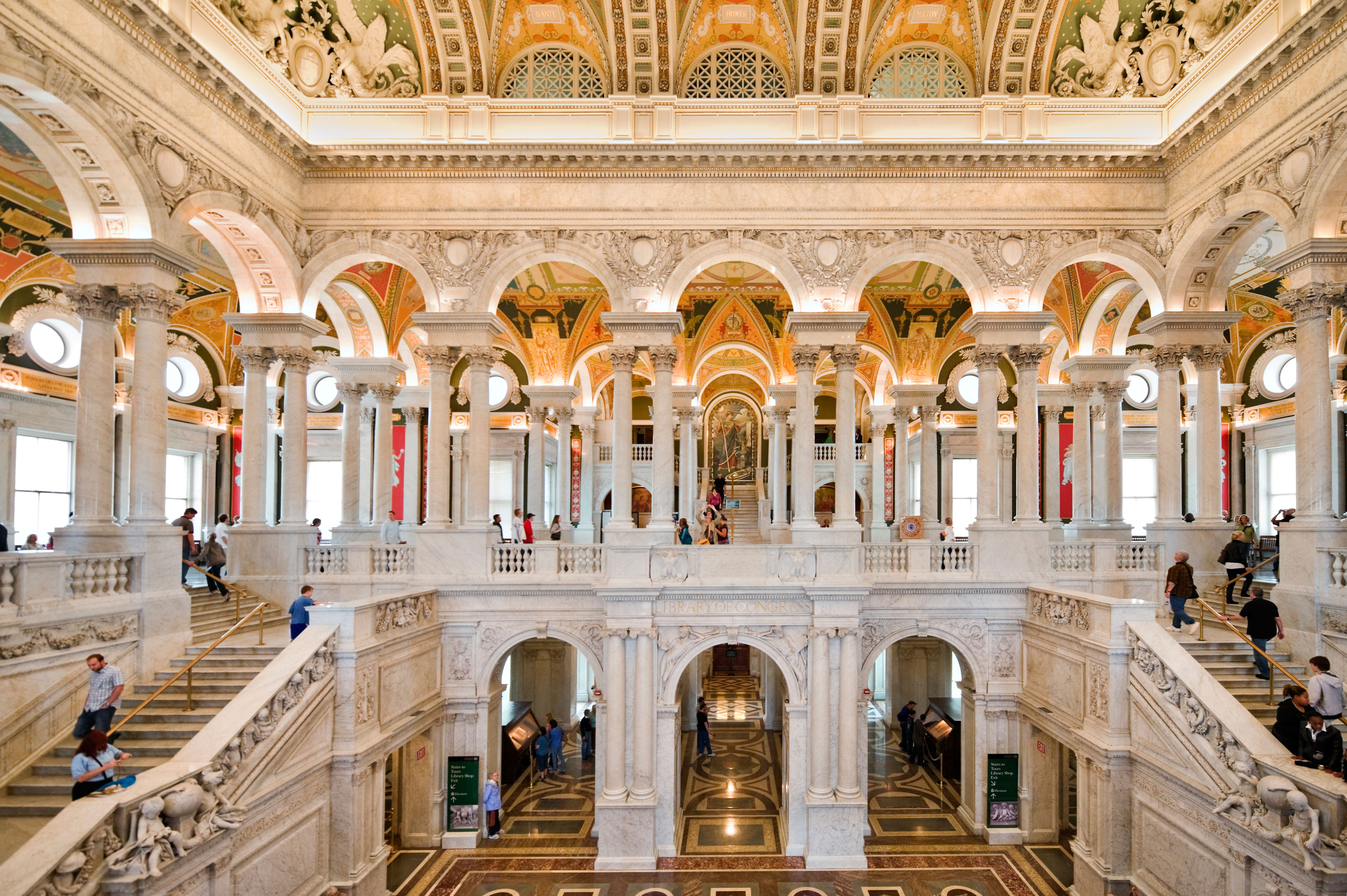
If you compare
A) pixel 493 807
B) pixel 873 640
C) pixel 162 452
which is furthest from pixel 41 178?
pixel 873 640

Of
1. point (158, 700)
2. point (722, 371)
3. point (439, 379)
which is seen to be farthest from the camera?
point (722, 371)

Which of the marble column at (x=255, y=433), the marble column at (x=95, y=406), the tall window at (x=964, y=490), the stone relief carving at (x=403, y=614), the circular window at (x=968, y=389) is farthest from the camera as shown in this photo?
the tall window at (x=964, y=490)

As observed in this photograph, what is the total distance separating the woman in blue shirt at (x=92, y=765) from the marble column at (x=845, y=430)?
36.0ft

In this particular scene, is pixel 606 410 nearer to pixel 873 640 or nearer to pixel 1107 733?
pixel 873 640

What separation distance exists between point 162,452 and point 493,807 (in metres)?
7.94

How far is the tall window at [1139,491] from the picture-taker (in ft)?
79.9

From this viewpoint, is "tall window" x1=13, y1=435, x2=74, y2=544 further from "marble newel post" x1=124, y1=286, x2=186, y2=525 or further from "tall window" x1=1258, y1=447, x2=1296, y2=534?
"tall window" x1=1258, y1=447, x2=1296, y2=534

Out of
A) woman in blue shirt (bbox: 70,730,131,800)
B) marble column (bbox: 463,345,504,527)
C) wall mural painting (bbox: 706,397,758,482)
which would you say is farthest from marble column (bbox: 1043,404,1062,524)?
woman in blue shirt (bbox: 70,730,131,800)

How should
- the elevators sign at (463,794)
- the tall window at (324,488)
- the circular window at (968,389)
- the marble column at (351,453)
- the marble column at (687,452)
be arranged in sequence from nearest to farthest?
the elevators sign at (463,794)
the marble column at (351,453)
the marble column at (687,452)
the circular window at (968,389)
the tall window at (324,488)

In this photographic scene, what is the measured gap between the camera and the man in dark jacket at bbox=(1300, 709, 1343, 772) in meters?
7.48

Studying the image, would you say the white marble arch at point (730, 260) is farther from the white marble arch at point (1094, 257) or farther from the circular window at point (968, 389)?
the circular window at point (968, 389)

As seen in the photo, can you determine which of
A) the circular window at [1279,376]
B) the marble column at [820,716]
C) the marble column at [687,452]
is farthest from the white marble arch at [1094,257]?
the circular window at [1279,376]

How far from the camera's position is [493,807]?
1372 centimetres

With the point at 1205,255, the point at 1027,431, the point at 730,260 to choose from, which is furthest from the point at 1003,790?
the point at 730,260
